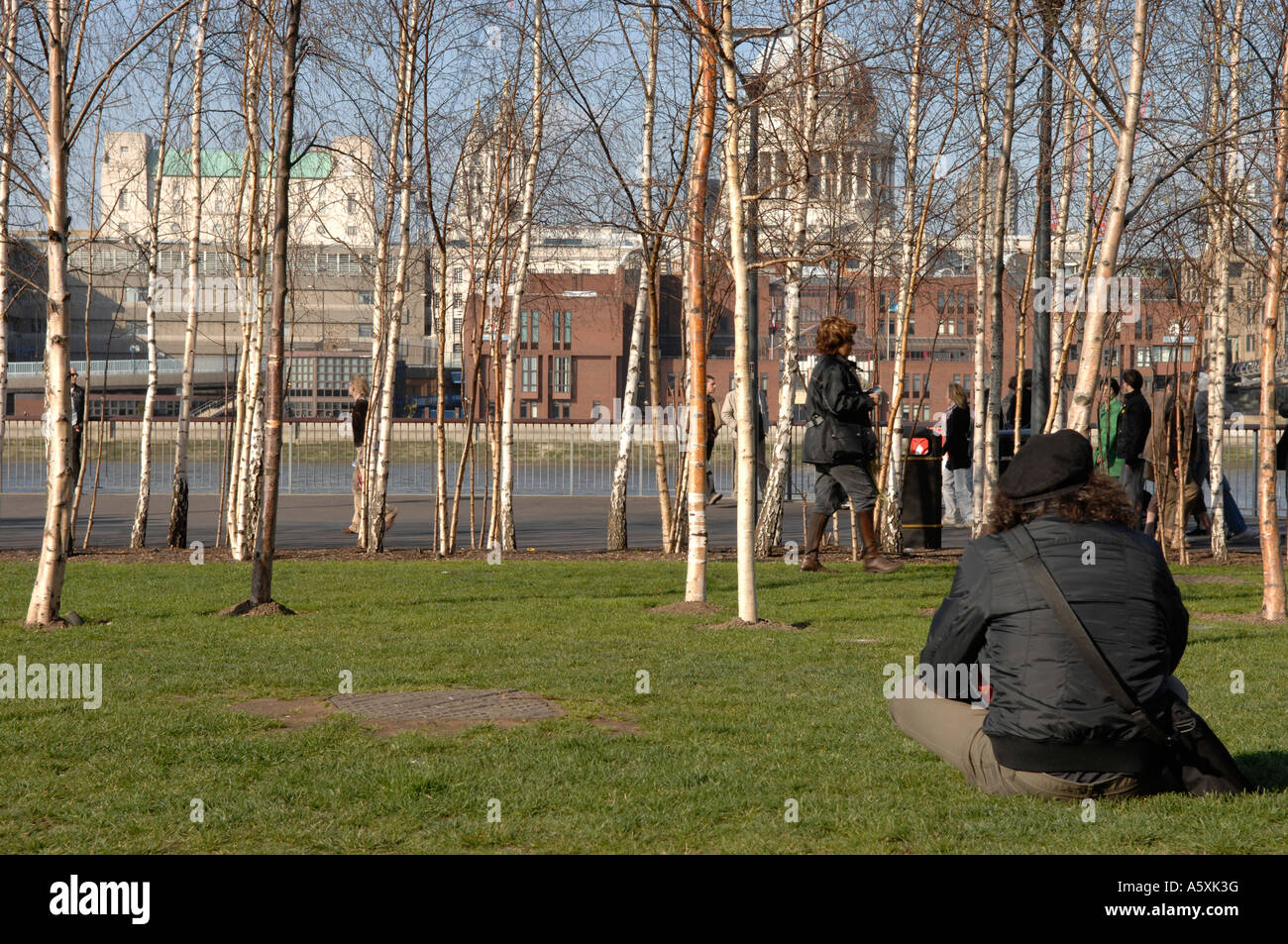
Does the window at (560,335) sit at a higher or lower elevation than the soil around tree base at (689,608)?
higher

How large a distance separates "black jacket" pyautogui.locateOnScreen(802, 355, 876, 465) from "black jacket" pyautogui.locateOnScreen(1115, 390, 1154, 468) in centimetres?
521

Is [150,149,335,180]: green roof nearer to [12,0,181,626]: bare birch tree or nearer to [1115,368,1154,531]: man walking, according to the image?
[12,0,181,626]: bare birch tree

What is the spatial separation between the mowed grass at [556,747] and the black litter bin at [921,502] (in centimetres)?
498

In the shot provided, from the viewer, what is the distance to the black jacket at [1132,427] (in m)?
15.3

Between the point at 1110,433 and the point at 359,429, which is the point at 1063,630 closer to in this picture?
the point at 1110,433

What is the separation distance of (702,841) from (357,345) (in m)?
78.5

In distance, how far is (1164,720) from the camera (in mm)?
4645

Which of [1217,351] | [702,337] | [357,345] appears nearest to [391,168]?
[702,337]

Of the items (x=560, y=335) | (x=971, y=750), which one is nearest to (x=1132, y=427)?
(x=971, y=750)

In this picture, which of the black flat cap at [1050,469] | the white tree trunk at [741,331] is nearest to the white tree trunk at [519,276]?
the white tree trunk at [741,331]

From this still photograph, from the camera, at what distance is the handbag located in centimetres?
446

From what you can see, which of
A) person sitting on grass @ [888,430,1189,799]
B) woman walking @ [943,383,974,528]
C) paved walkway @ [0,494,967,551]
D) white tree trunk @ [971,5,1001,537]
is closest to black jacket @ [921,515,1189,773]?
person sitting on grass @ [888,430,1189,799]

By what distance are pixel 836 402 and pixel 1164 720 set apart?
674 cm

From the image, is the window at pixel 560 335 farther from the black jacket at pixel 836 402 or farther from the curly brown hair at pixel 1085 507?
the curly brown hair at pixel 1085 507
